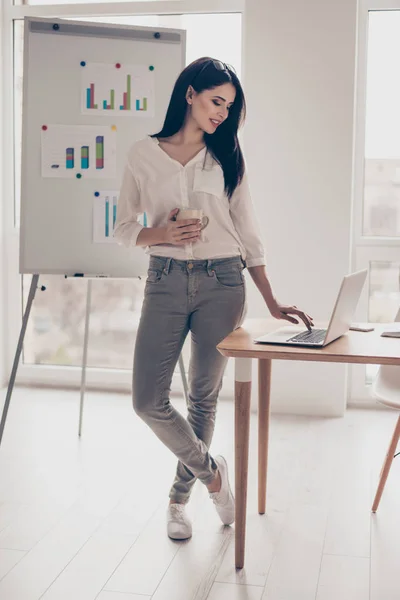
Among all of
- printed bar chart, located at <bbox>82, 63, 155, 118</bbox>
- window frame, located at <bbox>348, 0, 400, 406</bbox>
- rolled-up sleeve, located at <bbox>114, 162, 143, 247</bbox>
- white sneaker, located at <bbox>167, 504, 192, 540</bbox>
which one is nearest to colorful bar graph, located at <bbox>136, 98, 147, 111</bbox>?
printed bar chart, located at <bbox>82, 63, 155, 118</bbox>

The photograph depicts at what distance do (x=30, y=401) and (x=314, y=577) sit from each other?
2.27 meters

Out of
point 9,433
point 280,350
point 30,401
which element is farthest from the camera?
point 30,401

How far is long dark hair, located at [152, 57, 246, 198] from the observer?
225 cm

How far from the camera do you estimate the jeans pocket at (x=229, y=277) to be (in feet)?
7.48

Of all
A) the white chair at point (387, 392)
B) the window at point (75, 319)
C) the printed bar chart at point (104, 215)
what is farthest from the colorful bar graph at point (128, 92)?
the white chair at point (387, 392)

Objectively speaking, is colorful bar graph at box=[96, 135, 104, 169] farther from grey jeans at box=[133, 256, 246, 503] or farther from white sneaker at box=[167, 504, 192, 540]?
white sneaker at box=[167, 504, 192, 540]

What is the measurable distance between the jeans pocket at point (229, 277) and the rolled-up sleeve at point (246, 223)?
0.09m

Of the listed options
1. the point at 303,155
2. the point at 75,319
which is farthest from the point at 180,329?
the point at 75,319

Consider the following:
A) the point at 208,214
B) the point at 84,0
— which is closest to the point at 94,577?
the point at 208,214

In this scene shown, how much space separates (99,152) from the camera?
3172 mm

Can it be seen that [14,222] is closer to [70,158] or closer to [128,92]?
[70,158]

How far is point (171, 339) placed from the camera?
228 cm

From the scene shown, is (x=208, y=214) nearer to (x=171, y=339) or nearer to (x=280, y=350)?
(x=171, y=339)

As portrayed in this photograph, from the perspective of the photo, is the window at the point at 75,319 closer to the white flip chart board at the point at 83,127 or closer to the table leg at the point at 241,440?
the white flip chart board at the point at 83,127
